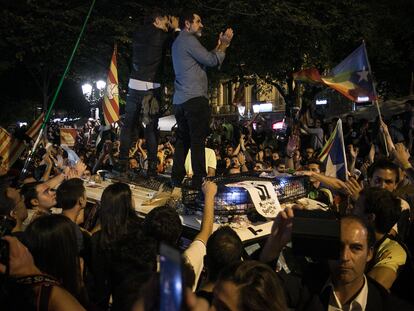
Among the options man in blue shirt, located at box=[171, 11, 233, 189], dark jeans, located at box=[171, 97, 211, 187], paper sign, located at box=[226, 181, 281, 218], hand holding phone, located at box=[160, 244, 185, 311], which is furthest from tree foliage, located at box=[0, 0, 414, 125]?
hand holding phone, located at box=[160, 244, 185, 311]

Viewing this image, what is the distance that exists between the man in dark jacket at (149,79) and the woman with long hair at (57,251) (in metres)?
3.79

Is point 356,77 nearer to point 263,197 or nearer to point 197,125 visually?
point 197,125

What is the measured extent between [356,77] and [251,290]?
6073mm

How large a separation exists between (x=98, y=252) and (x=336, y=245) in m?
2.02

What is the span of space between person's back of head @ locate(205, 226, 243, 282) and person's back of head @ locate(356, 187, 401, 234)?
3.44ft

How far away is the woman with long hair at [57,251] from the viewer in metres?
2.84

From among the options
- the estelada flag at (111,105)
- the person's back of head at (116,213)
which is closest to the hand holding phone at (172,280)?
the person's back of head at (116,213)

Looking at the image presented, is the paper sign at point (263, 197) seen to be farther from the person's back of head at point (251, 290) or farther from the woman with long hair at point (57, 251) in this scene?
the person's back of head at point (251, 290)

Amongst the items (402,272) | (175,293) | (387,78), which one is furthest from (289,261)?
(387,78)

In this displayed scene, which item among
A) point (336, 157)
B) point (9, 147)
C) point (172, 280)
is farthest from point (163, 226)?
point (9, 147)

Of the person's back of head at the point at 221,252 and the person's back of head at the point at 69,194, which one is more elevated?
the person's back of head at the point at 69,194

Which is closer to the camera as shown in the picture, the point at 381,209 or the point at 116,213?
the point at 381,209

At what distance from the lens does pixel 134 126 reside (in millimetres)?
7027

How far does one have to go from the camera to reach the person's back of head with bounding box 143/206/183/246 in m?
3.53
